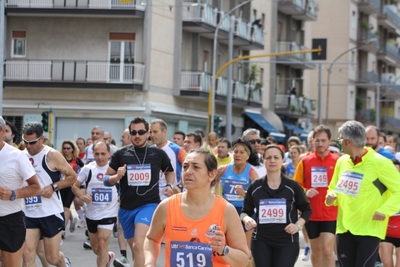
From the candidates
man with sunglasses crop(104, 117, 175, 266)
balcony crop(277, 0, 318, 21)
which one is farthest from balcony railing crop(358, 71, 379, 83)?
man with sunglasses crop(104, 117, 175, 266)

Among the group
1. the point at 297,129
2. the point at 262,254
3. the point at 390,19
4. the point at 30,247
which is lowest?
the point at 30,247

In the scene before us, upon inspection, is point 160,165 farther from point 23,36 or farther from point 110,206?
point 23,36

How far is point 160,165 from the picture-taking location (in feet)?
36.0

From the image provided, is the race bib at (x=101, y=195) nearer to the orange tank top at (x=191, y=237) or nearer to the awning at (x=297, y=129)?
the orange tank top at (x=191, y=237)

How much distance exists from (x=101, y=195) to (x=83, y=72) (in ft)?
81.0

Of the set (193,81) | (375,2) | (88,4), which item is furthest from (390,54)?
(88,4)

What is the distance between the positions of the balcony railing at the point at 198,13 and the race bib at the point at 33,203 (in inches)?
1178

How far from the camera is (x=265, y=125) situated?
48.0 m

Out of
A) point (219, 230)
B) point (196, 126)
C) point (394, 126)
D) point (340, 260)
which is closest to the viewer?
point (219, 230)

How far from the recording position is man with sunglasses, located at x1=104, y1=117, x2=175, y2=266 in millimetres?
10688

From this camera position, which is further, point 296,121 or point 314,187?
point 296,121

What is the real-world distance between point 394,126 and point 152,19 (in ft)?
149

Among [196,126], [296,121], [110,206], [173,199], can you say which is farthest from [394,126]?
[173,199]

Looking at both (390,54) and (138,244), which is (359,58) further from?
(138,244)
